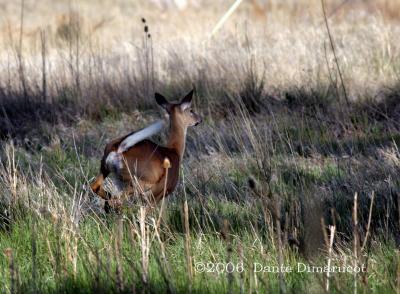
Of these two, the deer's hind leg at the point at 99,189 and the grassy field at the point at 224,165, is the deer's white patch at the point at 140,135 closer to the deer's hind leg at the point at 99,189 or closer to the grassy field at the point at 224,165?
the deer's hind leg at the point at 99,189

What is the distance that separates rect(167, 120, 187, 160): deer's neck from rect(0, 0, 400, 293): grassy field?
0.24 m

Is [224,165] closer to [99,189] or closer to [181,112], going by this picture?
[181,112]

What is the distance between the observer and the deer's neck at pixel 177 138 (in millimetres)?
6934

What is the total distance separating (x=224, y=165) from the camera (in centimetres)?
739

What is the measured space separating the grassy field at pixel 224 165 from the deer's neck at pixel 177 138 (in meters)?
0.24

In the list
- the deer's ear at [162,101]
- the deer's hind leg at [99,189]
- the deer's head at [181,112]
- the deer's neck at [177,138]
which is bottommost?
the deer's hind leg at [99,189]

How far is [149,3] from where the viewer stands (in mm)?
27125

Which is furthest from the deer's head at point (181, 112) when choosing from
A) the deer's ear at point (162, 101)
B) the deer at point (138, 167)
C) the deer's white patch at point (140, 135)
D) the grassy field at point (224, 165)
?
the deer's white patch at point (140, 135)

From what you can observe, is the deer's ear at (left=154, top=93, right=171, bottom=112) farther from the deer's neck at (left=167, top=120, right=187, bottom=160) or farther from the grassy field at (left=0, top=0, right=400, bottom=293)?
the grassy field at (left=0, top=0, right=400, bottom=293)

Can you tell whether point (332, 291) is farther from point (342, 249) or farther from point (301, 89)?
point (301, 89)

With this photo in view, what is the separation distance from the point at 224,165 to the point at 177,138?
0.57 metres

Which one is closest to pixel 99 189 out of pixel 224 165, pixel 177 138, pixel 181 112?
pixel 177 138

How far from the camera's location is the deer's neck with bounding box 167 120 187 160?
693cm

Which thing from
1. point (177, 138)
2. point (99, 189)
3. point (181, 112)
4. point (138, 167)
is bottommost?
point (99, 189)
